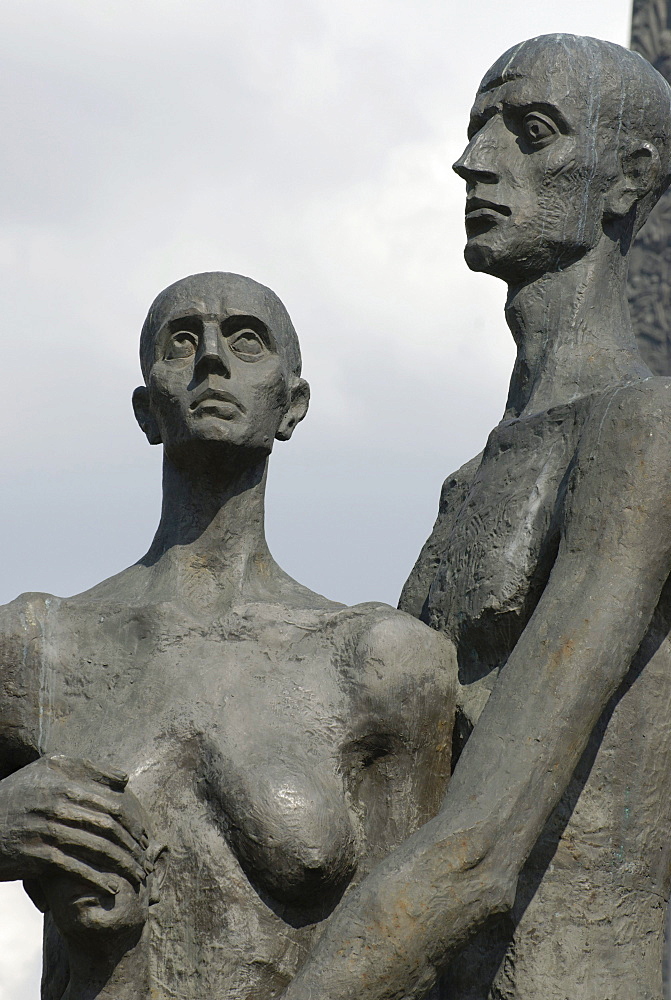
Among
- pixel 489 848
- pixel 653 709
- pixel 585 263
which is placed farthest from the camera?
pixel 585 263

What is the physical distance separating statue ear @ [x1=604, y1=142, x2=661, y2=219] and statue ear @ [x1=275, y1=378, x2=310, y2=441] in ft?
4.56

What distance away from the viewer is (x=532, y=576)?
7.51m

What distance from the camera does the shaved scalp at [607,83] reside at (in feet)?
26.6

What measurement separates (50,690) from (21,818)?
65 centimetres

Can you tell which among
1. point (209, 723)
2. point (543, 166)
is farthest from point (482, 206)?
point (209, 723)

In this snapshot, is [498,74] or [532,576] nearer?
[532,576]

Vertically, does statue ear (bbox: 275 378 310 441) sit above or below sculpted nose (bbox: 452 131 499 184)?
below

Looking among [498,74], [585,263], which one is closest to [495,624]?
[585,263]

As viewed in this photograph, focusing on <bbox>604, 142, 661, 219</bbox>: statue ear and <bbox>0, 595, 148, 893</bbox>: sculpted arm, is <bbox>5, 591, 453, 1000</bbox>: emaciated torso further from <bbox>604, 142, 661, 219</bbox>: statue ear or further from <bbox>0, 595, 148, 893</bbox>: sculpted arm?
<bbox>604, 142, 661, 219</bbox>: statue ear

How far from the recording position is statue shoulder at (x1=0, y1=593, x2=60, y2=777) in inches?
295

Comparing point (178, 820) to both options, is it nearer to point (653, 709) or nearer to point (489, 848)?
point (489, 848)

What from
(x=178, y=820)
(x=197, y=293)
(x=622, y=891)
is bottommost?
(x=622, y=891)

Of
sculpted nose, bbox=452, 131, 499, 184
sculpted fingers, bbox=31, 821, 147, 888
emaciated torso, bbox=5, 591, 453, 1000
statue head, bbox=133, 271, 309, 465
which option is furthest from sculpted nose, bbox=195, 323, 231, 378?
sculpted fingers, bbox=31, 821, 147, 888

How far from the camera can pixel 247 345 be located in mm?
7711
